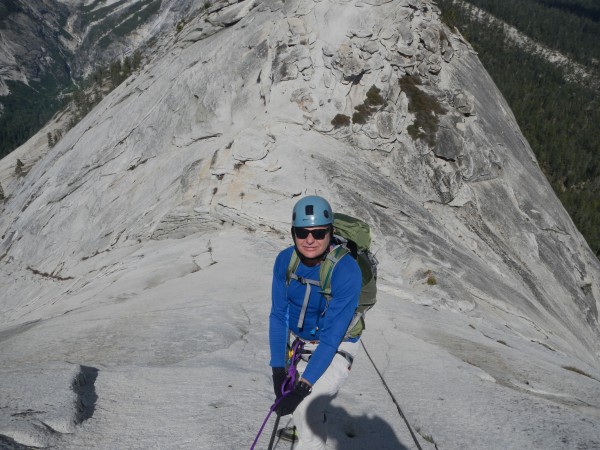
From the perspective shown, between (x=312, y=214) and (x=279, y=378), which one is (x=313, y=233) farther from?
(x=279, y=378)

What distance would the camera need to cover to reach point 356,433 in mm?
7430

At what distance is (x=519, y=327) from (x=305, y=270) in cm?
1740

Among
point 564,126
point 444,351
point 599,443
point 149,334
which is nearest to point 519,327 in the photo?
point 444,351

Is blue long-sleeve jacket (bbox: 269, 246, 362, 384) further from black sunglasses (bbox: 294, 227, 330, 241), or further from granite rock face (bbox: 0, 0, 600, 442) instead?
granite rock face (bbox: 0, 0, 600, 442)

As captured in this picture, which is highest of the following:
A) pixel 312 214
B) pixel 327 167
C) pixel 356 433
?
pixel 312 214

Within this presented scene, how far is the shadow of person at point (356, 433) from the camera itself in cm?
705

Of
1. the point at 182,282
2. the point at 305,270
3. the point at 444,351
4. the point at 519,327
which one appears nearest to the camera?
the point at 305,270

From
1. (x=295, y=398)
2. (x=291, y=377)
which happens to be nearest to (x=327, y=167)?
(x=291, y=377)

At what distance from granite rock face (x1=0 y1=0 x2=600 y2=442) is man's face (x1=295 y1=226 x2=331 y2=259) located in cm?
1522

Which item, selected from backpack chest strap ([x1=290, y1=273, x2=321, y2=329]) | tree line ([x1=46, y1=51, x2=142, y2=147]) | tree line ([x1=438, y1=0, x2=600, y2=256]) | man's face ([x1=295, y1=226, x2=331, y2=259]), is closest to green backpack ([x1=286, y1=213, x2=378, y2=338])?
backpack chest strap ([x1=290, y1=273, x2=321, y2=329])

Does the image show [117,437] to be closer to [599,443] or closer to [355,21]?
[599,443]

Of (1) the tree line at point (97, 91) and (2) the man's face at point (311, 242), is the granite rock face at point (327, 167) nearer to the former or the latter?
(2) the man's face at point (311, 242)

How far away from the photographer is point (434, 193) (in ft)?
100

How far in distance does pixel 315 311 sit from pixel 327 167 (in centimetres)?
1963
